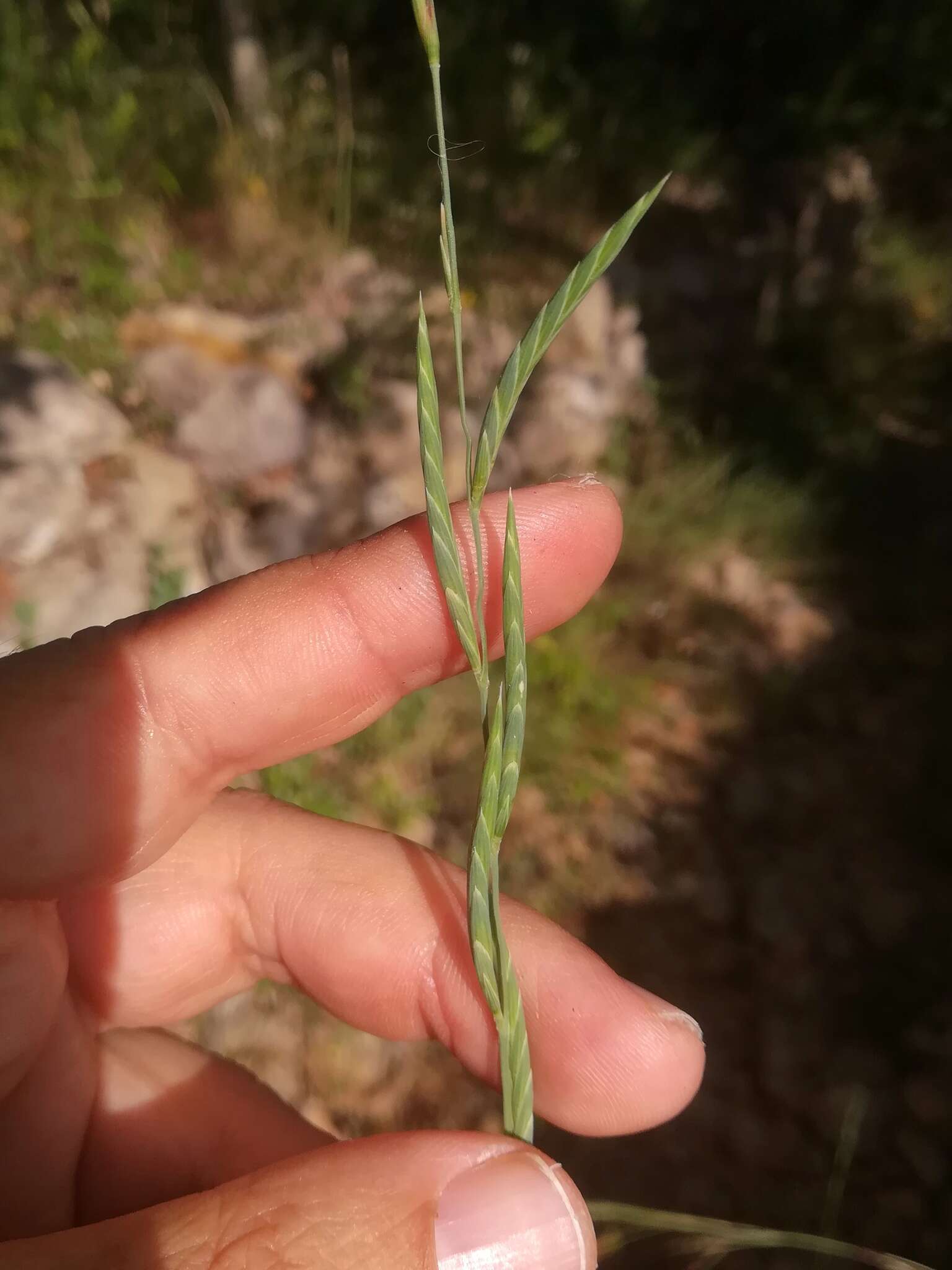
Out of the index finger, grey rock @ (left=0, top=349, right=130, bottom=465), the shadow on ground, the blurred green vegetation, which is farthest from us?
the blurred green vegetation

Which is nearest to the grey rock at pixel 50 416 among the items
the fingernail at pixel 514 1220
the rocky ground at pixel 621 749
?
the rocky ground at pixel 621 749

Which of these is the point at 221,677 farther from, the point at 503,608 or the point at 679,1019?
the point at 679,1019

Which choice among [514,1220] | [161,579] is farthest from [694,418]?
[514,1220]

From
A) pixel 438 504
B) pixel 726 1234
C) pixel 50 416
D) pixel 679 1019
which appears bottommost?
pixel 726 1234

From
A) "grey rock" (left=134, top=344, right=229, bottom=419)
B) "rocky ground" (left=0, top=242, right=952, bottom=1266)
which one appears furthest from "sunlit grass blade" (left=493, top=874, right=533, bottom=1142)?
"grey rock" (left=134, top=344, right=229, bottom=419)

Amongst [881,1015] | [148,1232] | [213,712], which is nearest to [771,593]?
[881,1015]

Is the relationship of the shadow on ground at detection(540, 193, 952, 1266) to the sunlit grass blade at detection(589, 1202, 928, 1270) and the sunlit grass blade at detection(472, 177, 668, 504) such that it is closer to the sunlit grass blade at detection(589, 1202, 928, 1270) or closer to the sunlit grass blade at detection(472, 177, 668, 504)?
Answer: the sunlit grass blade at detection(589, 1202, 928, 1270)
